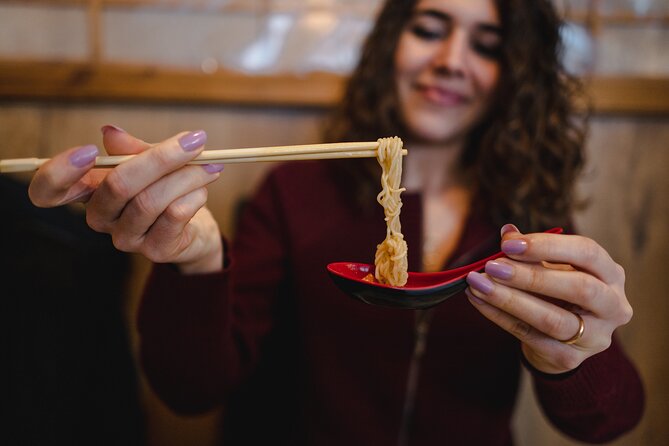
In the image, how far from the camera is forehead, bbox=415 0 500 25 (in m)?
1.33

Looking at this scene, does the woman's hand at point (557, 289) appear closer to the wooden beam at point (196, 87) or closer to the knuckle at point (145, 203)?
the knuckle at point (145, 203)

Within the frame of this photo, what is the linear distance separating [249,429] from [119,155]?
4.44 ft

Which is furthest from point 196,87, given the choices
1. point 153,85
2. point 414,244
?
point 414,244

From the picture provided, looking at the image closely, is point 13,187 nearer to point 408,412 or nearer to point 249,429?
point 249,429

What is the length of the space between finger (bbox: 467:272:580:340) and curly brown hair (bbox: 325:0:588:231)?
0.62m

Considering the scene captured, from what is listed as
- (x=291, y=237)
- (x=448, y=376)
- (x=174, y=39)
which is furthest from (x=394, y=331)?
(x=174, y=39)

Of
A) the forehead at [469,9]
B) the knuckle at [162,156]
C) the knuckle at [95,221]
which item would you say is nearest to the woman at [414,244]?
the forehead at [469,9]

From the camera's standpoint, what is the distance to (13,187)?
4.62 ft

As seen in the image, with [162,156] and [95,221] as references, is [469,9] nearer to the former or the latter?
[162,156]

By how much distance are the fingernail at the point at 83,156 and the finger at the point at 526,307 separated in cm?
65

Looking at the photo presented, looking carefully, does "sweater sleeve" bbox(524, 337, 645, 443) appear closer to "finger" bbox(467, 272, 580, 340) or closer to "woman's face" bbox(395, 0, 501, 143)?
"finger" bbox(467, 272, 580, 340)

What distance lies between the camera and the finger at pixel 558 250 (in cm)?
77

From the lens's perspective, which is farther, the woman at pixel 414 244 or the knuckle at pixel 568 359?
the woman at pixel 414 244

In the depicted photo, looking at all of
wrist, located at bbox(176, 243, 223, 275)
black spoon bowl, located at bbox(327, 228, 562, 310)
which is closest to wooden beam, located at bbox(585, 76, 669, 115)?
black spoon bowl, located at bbox(327, 228, 562, 310)
